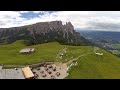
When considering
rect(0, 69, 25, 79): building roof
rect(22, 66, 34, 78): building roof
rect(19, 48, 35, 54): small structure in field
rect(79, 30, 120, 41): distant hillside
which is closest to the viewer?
rect(0, 69, 25, 79): building roof

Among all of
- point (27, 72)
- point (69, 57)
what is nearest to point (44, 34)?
point (69, 57)

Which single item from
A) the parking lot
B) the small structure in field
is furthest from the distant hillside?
the small structure in field

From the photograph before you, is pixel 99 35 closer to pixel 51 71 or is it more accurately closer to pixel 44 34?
pixel 44 34

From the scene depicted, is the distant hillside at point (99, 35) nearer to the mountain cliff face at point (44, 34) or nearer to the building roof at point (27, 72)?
the mountain cliff face at point (44, 34)

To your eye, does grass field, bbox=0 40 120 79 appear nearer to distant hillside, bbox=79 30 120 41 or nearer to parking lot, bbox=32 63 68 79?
parking lot, bbox=32 63 68 79

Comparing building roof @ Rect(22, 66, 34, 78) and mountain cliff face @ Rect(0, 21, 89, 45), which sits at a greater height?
mountain cliff face @ Rect(0, 21, 89, 45)
